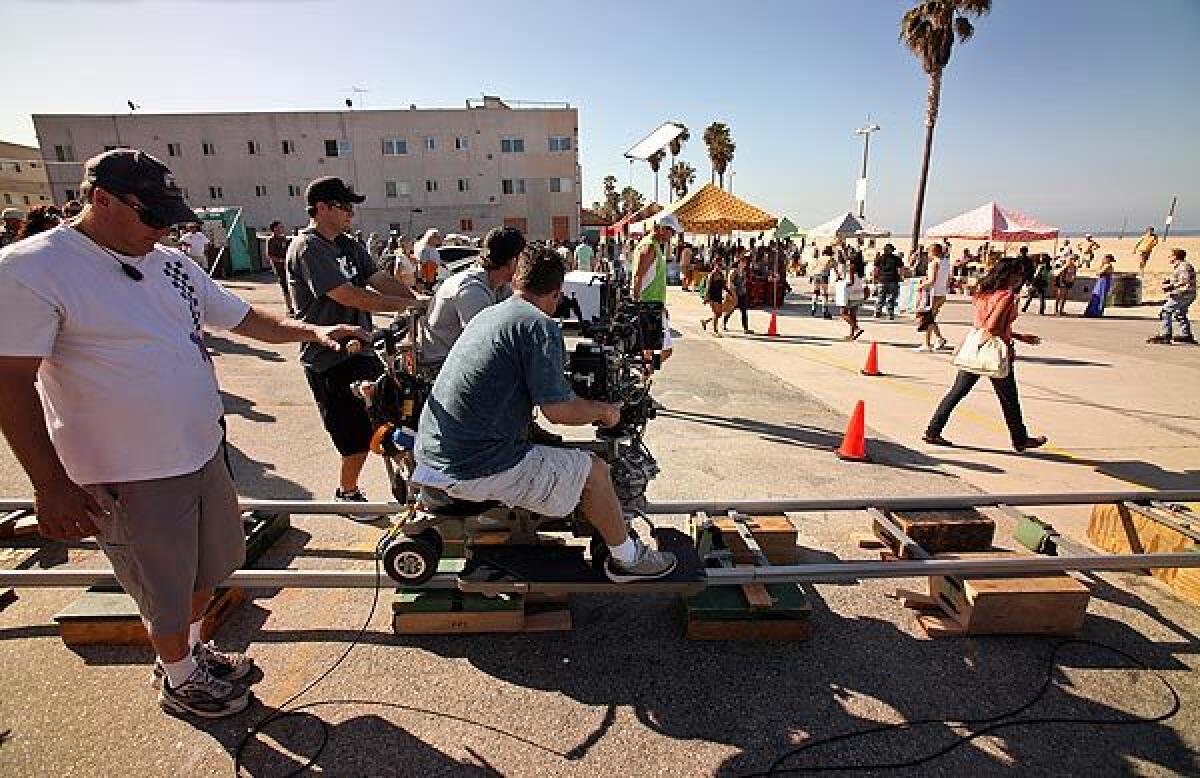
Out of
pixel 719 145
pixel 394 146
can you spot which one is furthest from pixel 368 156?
pixel 719 145

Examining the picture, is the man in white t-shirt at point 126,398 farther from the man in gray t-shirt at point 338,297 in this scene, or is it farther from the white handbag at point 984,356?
the white handbag at point 984,356

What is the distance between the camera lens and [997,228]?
19891mm

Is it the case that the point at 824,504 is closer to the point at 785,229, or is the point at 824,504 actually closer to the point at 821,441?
the point at 821,441

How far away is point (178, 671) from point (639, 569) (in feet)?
7.19

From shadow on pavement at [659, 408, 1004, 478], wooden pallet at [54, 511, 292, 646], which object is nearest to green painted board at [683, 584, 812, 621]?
wooden pallet at [54, 511, 292, 646]

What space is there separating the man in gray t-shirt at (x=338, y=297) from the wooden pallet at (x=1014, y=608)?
157 inches

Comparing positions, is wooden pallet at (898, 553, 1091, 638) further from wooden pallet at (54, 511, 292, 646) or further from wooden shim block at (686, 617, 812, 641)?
wooden pallet at (54, 511, 292, 646)

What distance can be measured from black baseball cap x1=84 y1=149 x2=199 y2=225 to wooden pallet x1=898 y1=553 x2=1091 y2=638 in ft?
13.9

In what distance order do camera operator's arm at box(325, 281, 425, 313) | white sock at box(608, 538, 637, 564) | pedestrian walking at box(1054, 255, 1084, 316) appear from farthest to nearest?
pedestrian walking at box(1054, 255, 1084, 316)
camera operator's arm at box(325, 281, 425, 313)
white sock at box(608, 538, 637, 564)

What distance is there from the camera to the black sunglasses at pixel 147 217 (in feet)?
7.20

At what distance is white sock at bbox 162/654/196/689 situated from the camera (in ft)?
8.61

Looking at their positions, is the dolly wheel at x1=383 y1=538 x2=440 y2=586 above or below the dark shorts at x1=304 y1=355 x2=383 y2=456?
below

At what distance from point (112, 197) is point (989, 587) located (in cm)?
465

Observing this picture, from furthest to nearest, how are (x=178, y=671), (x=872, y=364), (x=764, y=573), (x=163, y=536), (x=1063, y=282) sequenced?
(x=1063, y=282) < (x=872, y=364) < (x=764, y=573) < (x=178, y=671) < (x=163, y=536)
